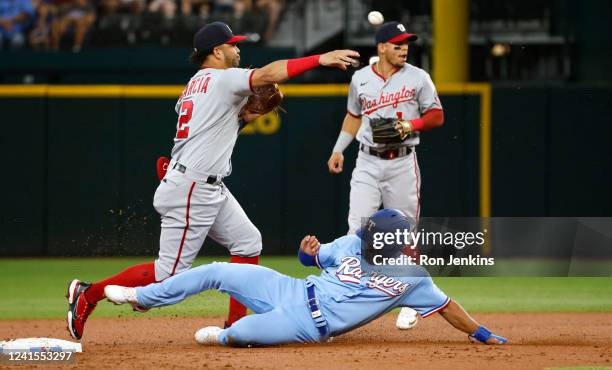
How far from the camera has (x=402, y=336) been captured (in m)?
7.18

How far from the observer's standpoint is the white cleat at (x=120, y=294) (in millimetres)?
6188

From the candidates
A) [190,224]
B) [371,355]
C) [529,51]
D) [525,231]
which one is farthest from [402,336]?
[529,51]

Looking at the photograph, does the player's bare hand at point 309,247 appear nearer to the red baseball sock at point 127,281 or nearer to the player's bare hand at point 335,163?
the red baseball sock at point 127,281

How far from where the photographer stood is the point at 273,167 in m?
12.5

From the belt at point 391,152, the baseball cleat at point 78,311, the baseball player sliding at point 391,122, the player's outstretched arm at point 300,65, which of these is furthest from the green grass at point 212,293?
the player's outstretched arm at point 300,65

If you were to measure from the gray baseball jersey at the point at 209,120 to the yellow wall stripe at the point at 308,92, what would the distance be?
5659 millimetres

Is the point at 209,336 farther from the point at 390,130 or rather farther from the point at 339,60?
the point at 390,130

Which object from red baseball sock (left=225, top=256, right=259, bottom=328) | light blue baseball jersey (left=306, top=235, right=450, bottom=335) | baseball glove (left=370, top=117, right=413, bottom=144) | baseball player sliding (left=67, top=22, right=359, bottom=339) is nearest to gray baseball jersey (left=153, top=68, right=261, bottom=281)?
baseball player sliding (left=67, top=22, right=359, bottom=339)

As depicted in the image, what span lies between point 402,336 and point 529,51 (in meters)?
8.92

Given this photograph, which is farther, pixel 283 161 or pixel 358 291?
pixel 283 161

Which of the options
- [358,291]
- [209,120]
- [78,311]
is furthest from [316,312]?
[78,311]

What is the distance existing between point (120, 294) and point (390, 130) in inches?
97.4

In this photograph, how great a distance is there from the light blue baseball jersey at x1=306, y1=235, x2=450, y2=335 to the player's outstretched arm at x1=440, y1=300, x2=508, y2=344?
2.3 inches

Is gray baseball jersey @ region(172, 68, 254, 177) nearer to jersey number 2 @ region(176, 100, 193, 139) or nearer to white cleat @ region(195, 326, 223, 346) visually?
jersey number 2 @ region(176, 100, 193, 139)
